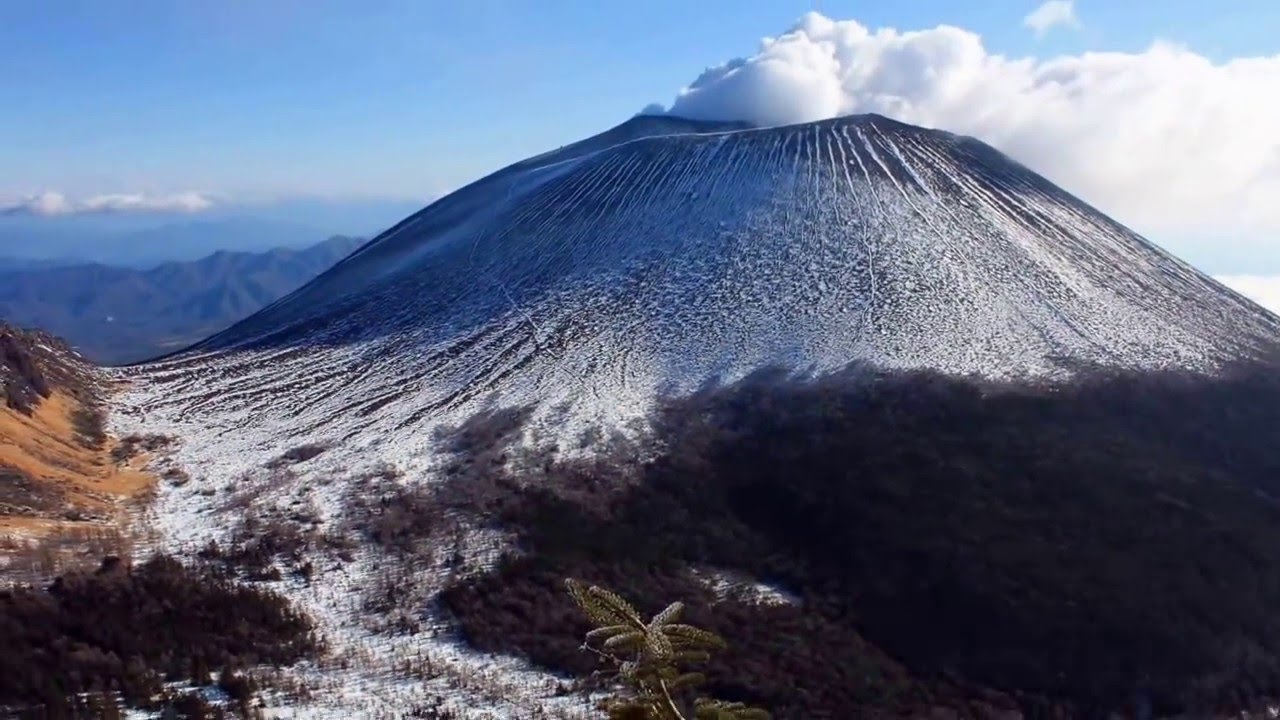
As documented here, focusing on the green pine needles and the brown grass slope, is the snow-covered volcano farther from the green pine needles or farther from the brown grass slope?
the green pine needles

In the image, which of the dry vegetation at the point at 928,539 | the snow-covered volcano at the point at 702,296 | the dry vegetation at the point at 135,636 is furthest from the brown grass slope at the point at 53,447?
the dry vegetation at the point at 928,539

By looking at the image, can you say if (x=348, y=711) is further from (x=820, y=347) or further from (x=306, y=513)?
(x=820, y=347)

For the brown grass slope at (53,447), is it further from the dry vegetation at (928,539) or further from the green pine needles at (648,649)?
the green pine needles at (648,649)

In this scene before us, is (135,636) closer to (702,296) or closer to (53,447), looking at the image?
(53,447)

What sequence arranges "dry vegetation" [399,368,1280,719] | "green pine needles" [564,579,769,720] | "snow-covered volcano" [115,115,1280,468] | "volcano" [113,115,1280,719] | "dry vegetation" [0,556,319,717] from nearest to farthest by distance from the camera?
"green pine needles" [564,579,769,720], "dry vegetation" [0,556,319,717], "dry vegetation" [399,368,1280,719], "volcano" [113,115,1280,719], "snow-covered volcano" [115,115,1280,468]

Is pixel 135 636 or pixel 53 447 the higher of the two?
pixel 53 447

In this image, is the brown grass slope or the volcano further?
the brown grass slope

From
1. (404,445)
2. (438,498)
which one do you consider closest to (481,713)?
(438,498)

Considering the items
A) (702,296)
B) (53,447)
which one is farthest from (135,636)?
(702,296)

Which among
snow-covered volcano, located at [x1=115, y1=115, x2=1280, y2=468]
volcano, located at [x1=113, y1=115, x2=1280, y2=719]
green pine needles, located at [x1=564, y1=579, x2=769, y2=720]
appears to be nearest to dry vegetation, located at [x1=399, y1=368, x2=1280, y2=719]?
volcano, located at [x1=113, y1=115, x2=1280, y2=719]
